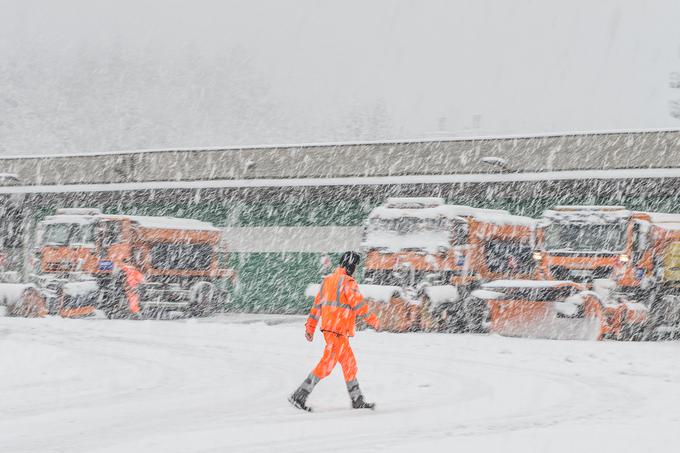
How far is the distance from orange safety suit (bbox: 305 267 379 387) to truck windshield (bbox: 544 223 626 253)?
40.0ft

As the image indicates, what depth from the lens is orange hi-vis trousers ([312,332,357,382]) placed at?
9344 mm

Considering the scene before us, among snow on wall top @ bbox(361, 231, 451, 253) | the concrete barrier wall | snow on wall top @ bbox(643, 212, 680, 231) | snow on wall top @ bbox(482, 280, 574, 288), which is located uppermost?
the concrete barrier wall

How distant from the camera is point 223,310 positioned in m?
30.0

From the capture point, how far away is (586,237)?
20844mm

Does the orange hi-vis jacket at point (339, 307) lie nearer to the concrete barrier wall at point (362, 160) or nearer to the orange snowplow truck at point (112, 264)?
the orange snowplow truck at point (112, 264)

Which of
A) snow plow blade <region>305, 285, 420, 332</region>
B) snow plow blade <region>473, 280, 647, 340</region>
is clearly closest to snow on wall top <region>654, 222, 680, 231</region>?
snow plow blade <region>473, 280, 647, 340</region>

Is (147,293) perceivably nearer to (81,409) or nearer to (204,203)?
(204,203)

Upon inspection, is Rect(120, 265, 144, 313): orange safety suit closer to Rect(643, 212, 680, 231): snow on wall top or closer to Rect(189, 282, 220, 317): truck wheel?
Rect(189, 282, 220, 317): truck wheel

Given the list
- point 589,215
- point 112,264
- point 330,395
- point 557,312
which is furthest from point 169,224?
point 330,395

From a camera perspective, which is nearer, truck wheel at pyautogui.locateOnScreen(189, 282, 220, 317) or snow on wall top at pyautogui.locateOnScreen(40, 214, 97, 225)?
snow on wall top at pyautogui.locateOnScreen(40, 214, 97, 225)

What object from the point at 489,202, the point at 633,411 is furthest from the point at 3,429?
the point at 489,202

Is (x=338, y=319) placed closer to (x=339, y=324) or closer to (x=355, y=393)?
(x=339, y=324)

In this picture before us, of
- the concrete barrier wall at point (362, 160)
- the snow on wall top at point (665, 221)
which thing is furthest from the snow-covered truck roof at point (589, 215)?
the concrete barrier wall at point (362, 160)

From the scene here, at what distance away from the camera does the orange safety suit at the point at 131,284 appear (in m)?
23.7
